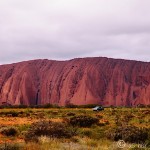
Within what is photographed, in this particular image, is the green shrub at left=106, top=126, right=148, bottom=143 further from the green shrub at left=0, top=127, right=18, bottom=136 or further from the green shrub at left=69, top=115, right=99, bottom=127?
the green shrub at left=69, top=115, right=99, bottom=127

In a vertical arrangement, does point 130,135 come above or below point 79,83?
below

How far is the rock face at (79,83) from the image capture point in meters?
109

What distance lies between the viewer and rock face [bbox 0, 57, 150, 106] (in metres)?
109

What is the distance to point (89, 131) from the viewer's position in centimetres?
2469

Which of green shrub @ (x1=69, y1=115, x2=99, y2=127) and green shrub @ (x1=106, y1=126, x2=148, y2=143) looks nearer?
green shrub @ (x1=106, y1=126, x2=148, y2=143)

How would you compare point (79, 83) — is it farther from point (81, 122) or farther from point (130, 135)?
point (130, 135)

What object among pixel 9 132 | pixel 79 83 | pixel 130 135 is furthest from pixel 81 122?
pixel 79 83

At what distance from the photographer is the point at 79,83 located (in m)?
114

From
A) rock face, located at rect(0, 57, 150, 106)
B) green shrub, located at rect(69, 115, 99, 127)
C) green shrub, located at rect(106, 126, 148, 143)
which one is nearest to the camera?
green shrub, located at rect(106, 126, 148, 143)

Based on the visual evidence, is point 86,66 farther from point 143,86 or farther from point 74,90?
point 143,86

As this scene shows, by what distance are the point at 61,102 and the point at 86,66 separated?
1396cm

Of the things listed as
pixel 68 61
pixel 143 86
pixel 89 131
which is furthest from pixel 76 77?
pixel 89 131

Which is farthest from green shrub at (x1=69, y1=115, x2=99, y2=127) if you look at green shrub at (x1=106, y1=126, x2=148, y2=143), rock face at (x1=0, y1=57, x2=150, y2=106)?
rock face at (x1=0, y1=57, x2=150, y2=106)

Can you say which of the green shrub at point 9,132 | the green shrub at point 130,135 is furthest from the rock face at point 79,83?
the green shrub at point 9,132
